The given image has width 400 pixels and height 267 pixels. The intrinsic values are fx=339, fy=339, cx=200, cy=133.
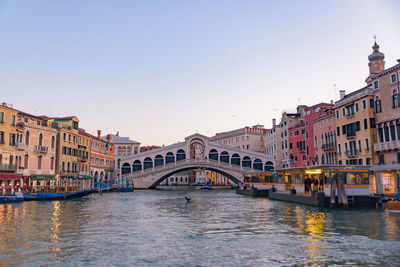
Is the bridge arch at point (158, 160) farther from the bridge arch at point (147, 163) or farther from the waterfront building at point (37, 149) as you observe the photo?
the waterfront building at point (37, 149)

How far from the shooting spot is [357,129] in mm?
35188

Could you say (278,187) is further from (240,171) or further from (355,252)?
(355,252)

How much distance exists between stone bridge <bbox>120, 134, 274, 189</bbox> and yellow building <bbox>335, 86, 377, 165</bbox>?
75.3 ft

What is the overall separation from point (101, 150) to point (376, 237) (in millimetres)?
50991

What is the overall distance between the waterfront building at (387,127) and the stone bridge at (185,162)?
2899 cm

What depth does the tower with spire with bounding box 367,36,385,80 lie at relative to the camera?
44.6m

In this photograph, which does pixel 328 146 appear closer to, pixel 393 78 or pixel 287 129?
pixel 393 78

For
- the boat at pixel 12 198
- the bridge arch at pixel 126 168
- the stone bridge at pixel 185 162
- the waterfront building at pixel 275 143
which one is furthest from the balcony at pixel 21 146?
the waterfront building at pixel 275 143

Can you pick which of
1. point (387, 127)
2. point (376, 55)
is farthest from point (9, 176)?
point (376, 55)

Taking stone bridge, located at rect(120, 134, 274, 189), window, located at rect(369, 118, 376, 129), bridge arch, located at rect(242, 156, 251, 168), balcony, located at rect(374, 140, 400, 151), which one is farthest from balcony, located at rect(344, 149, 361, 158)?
bridge arch, located at rect(242, 156, 251, 168)

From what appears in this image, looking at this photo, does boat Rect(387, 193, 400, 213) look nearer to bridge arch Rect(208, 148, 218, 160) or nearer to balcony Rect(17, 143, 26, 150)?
balcony Rect(17, 143, 26, 150)

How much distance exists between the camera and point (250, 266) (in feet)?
32.7

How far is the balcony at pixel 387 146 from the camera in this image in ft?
97.6

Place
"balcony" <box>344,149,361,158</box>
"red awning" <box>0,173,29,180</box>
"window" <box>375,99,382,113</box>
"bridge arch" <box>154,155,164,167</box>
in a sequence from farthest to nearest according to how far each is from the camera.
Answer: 1. "bridge arch" <box>154,155,164,167</box>
2. "balcony" <box>344,149,361,158</box>
3. "window" <box>375,99,382,113</box>
4. "red awning" <box>0,173,29,180</box>
